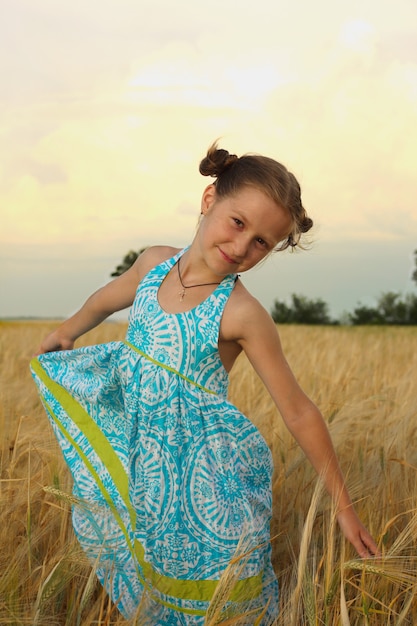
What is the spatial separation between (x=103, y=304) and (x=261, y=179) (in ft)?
2.16

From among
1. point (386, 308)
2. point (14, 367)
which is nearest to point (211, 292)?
point (14, 367)

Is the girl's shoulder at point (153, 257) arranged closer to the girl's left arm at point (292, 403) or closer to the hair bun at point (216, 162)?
the hair bun at point (216, 162)

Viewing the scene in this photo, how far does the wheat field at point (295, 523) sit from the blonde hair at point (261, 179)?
2.11 ft

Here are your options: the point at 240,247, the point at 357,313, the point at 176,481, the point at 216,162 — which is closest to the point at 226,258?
the point at 240,247

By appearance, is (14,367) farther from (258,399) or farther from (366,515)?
(366,515)

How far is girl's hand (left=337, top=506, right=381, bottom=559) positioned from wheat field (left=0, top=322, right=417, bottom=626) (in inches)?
1.5

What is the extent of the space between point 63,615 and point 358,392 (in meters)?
2.42

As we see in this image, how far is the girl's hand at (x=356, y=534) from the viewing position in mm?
1676

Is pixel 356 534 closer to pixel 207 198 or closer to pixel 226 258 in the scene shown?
pixel 226 258

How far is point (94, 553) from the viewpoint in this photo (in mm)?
1824

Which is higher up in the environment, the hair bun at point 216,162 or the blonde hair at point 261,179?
the hair bun at point 216,162

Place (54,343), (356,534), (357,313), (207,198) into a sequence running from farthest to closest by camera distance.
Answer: (357,313), (54,343), (207,198), (356,534)

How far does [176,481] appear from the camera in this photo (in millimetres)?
1824

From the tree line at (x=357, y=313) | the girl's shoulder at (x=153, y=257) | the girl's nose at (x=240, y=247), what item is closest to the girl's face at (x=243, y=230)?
the girl's nose at (x=240, y=247)
